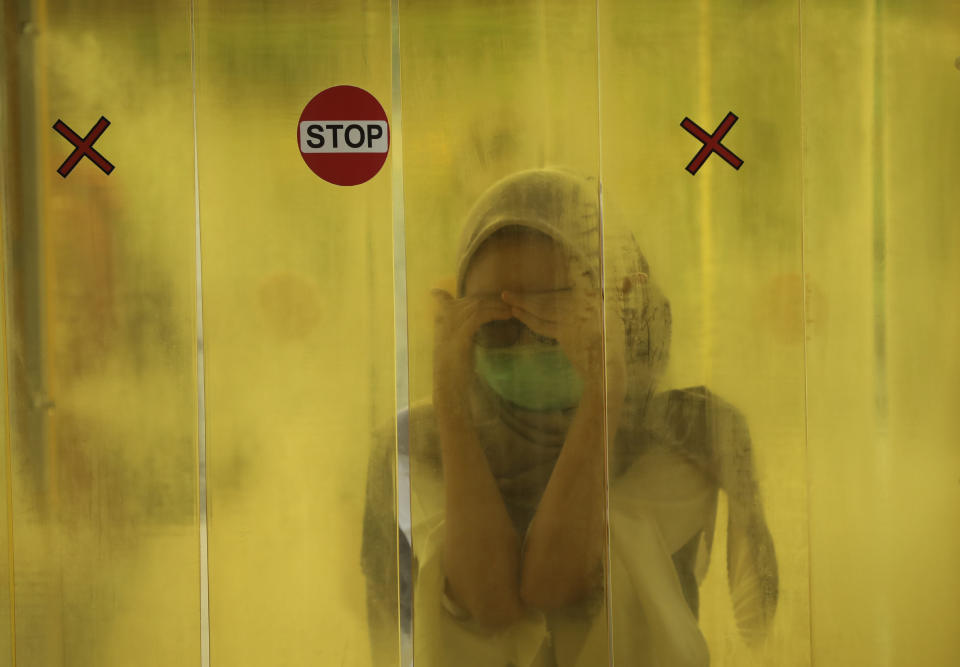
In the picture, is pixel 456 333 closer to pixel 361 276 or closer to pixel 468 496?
pixel 361 276

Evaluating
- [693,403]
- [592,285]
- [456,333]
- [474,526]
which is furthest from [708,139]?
[474,526]

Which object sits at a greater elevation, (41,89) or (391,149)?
(41,89)

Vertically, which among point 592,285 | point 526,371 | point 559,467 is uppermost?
point 592,285

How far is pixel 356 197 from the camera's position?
1.89 meters

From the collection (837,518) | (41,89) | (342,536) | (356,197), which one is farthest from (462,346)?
(41,89)

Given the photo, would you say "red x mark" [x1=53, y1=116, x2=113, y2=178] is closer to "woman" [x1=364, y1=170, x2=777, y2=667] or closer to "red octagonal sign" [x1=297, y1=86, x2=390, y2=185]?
"red octagonal sign" [x1=297, y1=86, x2=390, y2=185]

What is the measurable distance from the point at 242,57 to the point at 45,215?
0.72 m

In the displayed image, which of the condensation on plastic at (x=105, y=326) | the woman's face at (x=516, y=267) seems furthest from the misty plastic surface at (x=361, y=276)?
the woman's face at (x=516, y=267)

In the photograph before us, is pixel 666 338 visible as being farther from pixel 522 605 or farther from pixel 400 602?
pixel 400 602

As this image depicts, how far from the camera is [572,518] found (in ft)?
6.24

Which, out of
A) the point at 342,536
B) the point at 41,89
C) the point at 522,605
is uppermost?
the point at 41,89

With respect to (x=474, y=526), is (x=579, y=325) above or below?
above

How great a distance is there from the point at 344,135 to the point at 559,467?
1110 mm

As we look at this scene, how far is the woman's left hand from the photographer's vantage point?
6.19ft
